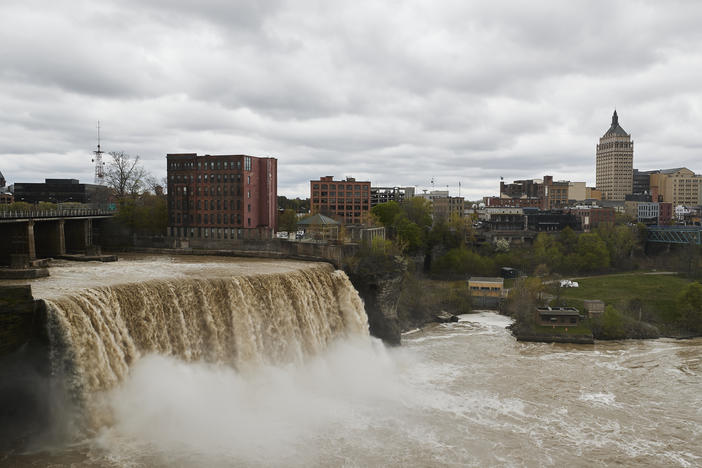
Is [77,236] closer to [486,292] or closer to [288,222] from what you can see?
[288,222]

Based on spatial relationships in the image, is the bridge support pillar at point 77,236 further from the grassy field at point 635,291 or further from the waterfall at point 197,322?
the grassy field at point 635,291

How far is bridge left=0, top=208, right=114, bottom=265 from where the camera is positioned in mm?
53000

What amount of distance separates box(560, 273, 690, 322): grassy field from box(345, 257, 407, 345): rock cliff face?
33.5m

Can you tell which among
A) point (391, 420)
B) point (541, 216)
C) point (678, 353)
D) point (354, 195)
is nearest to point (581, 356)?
point (678, 353)

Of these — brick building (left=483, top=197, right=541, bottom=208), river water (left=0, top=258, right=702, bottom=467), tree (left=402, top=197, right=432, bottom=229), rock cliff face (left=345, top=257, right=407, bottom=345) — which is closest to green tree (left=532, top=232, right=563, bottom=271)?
tree (left=402, top=197, right=432, bottom=229)

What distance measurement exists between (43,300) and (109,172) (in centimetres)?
7153

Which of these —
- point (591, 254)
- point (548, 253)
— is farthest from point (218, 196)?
point (591, 254)

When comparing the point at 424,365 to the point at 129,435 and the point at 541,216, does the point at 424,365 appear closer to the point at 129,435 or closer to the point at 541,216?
the point at 129,435

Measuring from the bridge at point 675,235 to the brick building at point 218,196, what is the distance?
97.3 m

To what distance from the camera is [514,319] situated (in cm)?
7431

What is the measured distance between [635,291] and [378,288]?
175 ft

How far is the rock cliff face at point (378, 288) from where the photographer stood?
57.9m

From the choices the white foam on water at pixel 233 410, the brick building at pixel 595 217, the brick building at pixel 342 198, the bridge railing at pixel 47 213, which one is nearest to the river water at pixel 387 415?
the white foam on water at pixel 233 410

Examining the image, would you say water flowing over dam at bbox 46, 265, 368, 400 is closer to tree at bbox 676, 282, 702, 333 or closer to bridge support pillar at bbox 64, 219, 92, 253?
bridge support pillar at bbox 64, 219, 92, 253
